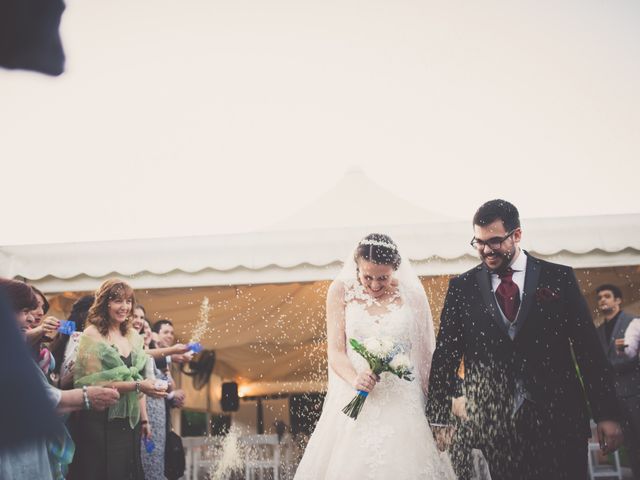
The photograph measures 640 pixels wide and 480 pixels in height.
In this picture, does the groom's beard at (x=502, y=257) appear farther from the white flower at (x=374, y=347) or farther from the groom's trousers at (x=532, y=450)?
the white flower at (x=374, y=347)

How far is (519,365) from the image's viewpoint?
99.2 inches

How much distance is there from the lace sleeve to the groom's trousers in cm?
78

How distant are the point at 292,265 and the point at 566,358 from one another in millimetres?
3366

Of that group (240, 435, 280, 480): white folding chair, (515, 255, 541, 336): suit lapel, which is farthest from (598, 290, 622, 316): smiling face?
(240, 435, 280, 480): white folding chair

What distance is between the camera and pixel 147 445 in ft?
15.0

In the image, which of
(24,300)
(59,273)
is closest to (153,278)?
(59,273)

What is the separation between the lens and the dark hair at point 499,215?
2676 mm

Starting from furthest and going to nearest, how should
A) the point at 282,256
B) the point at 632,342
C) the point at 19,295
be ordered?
the point at 282,256
the point at 632,342
the point at 19,295

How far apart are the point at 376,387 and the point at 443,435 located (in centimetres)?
53

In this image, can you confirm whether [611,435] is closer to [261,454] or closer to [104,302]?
[104,302]

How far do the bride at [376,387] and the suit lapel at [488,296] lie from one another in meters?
0.68


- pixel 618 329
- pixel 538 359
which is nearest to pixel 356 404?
pixel 538 359

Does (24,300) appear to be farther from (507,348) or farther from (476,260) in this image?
(476,260)

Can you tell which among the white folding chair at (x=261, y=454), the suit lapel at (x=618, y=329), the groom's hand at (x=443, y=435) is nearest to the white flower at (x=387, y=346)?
the groom's hand at (x=443, y=435)
